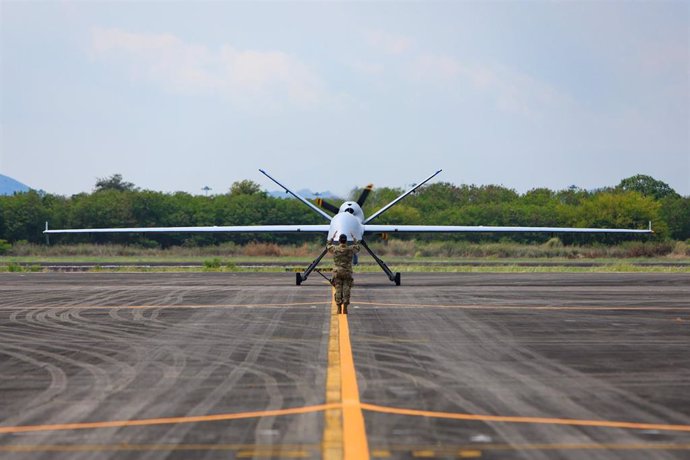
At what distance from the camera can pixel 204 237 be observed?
79.4 m

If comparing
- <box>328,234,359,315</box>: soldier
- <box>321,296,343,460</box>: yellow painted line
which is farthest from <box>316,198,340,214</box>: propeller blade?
<box>321,296,343,460</box>: yellow painted line

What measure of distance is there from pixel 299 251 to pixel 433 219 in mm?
17226

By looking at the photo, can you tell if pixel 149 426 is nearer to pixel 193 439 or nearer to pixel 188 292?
pixel 193 439

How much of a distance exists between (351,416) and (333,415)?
0.61 ft

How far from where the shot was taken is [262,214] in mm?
87188

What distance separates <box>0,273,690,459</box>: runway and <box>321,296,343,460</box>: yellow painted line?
28 mm

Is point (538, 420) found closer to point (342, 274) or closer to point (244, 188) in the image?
point (342, 274)

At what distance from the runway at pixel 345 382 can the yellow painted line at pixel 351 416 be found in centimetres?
3

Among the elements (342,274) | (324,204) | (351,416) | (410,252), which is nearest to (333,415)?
(351,416)

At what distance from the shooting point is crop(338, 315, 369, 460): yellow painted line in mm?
7341

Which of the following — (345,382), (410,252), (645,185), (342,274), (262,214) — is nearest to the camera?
(345,382)

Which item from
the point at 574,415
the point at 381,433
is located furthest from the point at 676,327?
the point at 381,433

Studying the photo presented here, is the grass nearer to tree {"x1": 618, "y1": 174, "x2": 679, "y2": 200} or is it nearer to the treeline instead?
the treeline

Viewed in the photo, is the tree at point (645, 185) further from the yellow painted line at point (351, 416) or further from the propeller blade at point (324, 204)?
the yellow painted line at point (351, 416)
